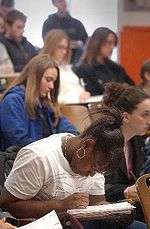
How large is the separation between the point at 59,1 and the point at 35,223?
3.08 metres

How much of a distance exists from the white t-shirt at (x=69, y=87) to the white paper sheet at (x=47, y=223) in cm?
234

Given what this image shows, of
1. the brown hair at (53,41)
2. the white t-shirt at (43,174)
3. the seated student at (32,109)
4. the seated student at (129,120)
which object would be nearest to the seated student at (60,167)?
the white t-shirt at (43,174)

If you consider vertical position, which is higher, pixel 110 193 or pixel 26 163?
pixel 26 163

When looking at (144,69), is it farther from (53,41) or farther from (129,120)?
(129,120)

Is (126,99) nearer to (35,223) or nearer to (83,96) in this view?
(35,223)

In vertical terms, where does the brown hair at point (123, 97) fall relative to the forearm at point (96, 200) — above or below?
above

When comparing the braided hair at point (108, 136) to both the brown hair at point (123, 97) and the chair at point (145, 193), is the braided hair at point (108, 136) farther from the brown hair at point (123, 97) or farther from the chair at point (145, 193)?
the brown hair at point (123, 97)

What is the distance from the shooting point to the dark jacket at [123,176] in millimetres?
2506

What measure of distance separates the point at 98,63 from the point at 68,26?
0.44 meters

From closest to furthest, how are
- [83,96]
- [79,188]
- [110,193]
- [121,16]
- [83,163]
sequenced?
[83,163] < [79,188] < [110,193] < [83,96] < [121,16]

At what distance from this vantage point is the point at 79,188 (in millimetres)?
2141

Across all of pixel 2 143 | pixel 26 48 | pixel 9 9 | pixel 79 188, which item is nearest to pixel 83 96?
pixel 26 48

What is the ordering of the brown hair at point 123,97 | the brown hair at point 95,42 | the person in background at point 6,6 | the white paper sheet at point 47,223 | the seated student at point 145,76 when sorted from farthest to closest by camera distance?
the brown hair at point 95,42, the seated student at point 145,76, the person in background at point 6,6, the brown hair at point 123,97, the white paper sheet at point 47,223

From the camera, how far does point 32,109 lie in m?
3.14
